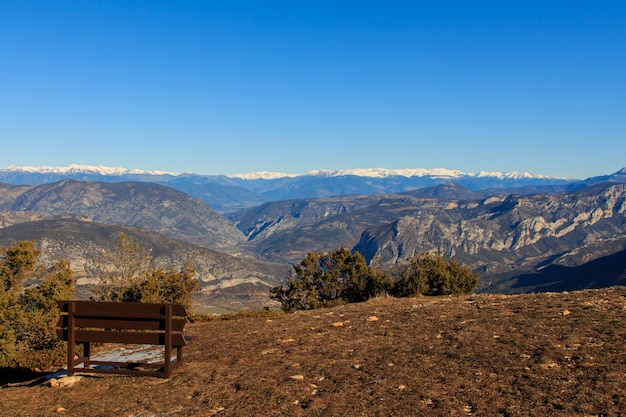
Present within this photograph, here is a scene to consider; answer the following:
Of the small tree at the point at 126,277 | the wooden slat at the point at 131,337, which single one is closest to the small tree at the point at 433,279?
the small tree at the point at 126,277

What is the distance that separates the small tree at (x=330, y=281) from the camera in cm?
4544

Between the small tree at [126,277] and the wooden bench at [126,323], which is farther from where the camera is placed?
the small tree at [126,277]

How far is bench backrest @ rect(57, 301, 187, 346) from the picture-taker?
1284 cm

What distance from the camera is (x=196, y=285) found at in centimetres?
5500

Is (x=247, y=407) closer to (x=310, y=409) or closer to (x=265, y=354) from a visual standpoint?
(x=310, y=409)

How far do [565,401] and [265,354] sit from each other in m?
8.47

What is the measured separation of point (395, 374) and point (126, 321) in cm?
683

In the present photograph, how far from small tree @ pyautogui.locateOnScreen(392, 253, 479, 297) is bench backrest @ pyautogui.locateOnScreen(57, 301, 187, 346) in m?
25.0

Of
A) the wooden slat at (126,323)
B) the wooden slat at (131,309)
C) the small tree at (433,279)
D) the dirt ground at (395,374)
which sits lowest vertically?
the small tree at (433,279)

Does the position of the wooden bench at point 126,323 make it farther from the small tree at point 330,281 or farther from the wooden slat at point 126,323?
the small tree at point 330,281

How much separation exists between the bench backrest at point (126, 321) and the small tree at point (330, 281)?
3179 cm

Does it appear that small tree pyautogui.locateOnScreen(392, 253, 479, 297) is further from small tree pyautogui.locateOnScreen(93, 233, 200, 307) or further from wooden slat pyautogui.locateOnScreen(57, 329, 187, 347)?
wooden slat pyautogui.locateOnScreen(57, 329, 187, 347)

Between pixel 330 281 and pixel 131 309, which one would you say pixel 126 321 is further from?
pixel 330 281

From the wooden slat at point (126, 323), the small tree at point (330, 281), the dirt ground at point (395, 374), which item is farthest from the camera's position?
the small tree at point (330, 281)
